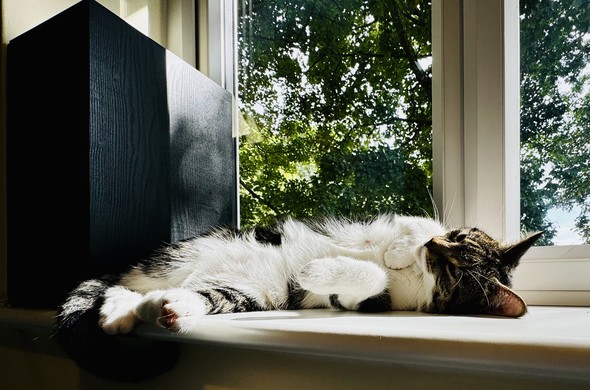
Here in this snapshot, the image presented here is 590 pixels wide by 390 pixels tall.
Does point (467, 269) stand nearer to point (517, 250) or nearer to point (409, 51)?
point (517, 250)

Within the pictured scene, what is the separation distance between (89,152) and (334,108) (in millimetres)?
689

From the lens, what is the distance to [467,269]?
973 mm

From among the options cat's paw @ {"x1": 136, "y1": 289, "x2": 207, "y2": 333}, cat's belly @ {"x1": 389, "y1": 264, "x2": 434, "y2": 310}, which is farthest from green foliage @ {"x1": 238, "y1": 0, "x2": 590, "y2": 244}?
cat's paw @ {"x1": 136, "y1": 289, "x2": 207, "y2": 333}

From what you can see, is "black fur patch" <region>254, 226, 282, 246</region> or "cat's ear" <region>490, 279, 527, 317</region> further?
"black fur patch" <region>254, 226, 282, 246</region>

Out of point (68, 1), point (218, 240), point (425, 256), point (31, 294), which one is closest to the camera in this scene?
point (425, 256)

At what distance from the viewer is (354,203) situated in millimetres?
1379

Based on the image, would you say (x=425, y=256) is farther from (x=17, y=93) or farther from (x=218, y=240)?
(x=17, y=93)

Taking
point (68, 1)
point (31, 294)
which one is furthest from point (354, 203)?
point (68, 1)

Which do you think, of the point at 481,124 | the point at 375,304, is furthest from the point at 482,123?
the point at 375,304

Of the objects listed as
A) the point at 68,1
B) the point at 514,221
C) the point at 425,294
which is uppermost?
the point at 68,1

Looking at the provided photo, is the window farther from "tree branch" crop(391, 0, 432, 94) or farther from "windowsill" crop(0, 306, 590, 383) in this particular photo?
"windowsill" crop(0, 306, 590, 383)

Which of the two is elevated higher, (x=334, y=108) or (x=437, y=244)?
(x=334, y=108)

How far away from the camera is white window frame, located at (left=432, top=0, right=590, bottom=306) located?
45.1 inches

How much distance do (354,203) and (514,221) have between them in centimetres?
41
